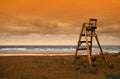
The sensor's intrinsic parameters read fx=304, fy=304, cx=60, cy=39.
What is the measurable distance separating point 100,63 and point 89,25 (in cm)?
432

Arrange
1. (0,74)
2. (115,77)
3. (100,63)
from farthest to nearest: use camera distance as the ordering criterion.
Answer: (100,63), (0,74), (115,77)

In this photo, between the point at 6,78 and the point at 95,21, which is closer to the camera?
the point at 6,78

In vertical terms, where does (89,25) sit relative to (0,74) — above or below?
above

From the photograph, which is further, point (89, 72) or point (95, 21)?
point (95, 21)

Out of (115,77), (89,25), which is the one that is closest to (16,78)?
(115,77)

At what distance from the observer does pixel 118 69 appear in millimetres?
25422

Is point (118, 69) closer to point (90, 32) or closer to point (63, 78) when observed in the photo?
point (90, 32)

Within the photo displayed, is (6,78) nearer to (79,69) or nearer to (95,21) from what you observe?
(79,69)

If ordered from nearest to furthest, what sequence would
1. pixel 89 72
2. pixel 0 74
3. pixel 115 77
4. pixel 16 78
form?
1. pixel 115 77
2. pixel 16 78
3. pixel 0 74
4. pixel 89 72

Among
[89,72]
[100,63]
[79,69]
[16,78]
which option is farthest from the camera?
[100,63]

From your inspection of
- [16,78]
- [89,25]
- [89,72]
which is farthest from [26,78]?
[89,25]

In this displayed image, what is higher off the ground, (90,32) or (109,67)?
(90,32)

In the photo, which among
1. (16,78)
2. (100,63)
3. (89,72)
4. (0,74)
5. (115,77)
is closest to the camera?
(115,77)

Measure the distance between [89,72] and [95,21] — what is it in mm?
4585
